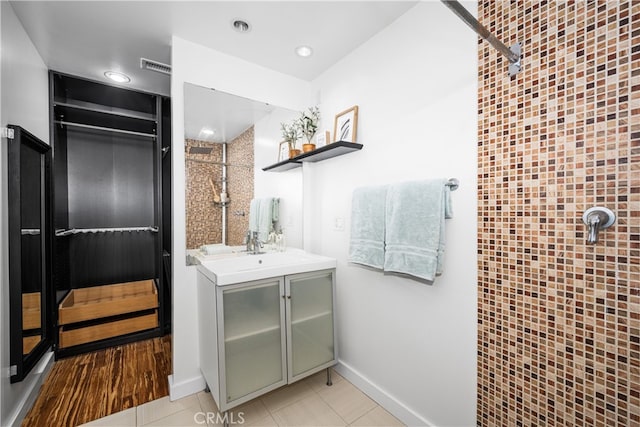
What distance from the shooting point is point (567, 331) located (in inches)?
41.5

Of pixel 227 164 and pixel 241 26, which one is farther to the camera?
pixel 227 164

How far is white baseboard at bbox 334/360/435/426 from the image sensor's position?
162cm

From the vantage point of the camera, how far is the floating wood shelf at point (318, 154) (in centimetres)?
192

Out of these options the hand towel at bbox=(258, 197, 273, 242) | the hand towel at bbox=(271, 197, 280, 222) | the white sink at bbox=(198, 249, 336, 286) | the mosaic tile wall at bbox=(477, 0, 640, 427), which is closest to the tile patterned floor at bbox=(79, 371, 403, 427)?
the mosaic tile wall at bbox=(477, 0, 640, 427)

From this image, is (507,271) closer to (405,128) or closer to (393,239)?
(393,239)

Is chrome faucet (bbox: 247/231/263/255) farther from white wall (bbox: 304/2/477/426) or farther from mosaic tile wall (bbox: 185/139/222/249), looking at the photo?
white wall (bbox: 304/2/477/426)

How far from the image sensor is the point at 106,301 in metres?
2.57

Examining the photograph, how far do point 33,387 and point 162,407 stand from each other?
2.97 feet

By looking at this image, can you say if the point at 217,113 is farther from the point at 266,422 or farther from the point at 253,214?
the point at 266,422

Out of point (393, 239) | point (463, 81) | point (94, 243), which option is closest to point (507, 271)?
point (393, 239)

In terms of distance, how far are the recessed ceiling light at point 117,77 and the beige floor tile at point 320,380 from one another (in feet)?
9.58

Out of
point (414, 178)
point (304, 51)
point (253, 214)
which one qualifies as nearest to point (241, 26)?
point (304, 51)

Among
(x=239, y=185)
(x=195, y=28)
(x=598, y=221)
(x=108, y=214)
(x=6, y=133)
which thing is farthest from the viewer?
(x=108, y=214)

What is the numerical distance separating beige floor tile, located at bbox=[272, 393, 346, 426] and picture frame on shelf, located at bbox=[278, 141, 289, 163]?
1836 millimetres
